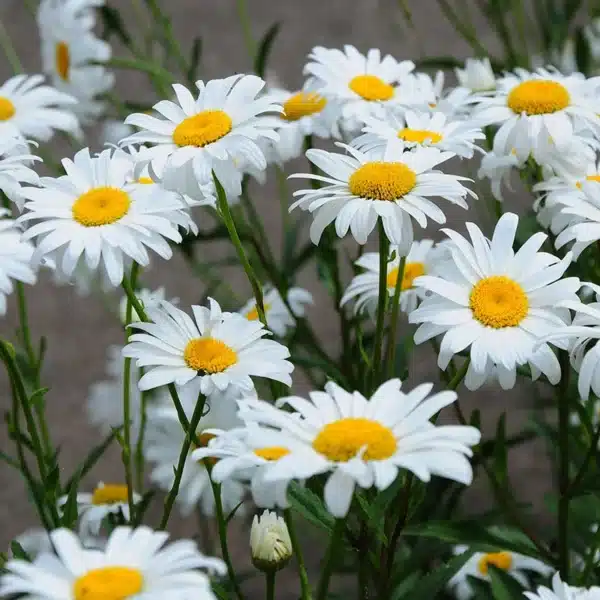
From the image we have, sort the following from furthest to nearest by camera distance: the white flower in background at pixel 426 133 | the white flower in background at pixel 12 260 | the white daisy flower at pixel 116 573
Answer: the white flower in background at pixel 426 133
the white flower in background at pixel 12 260
the white daisy flower at pixel 116 573

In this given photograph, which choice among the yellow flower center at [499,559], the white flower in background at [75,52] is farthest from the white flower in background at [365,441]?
the white flower in background at [75,52]

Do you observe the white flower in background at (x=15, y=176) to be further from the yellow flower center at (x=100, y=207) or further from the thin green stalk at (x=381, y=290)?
the thin green stalk at (x=381, y=290)

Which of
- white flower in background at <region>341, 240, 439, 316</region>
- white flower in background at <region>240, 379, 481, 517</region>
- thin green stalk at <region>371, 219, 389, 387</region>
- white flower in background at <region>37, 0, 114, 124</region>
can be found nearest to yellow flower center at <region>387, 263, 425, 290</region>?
white flower in background at <region>341, 240, 439, 316</region>

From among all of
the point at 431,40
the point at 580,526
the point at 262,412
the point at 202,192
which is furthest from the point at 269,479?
the point at 431,40

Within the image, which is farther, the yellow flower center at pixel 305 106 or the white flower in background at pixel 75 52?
the white flower in background at pixel 75 52

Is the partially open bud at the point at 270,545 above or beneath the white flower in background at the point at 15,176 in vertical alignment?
beneath

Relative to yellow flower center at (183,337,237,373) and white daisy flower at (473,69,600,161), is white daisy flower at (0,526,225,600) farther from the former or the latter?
white daisy flower at (473,69,600,161)

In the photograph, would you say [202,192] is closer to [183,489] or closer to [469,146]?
[469,146]

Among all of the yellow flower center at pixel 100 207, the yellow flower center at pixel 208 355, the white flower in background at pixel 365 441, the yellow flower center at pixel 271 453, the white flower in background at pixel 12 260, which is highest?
the yellow flower center at pixel 100 207
